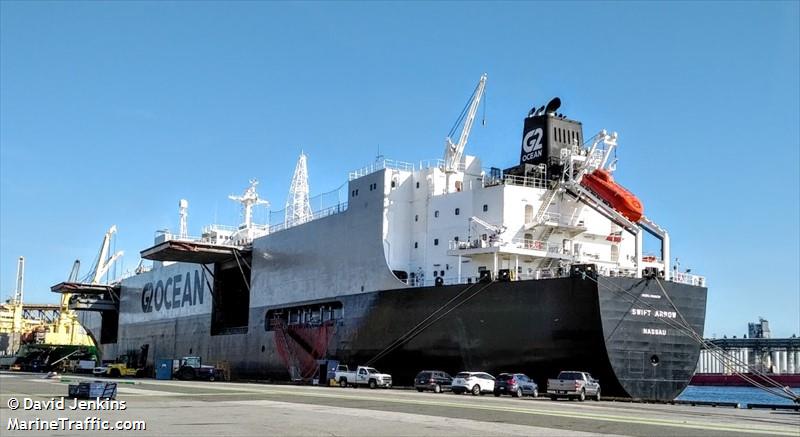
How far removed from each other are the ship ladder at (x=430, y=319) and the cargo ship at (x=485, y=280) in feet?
0.20

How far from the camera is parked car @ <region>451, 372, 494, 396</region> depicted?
→ 105 ft

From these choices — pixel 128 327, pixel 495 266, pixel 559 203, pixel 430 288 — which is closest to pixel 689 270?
pixel 559 203

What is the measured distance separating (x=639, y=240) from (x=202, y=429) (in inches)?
905

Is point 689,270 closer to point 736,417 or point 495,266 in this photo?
point 495,266

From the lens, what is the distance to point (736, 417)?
2266 cm

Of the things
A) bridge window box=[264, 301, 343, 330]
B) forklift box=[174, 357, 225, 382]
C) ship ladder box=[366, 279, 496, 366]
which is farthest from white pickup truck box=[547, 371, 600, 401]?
forklift box=[174, 357, 225, 382]

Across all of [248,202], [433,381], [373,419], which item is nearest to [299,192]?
[248,202]

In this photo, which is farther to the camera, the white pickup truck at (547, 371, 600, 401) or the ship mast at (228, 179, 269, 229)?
the ship mast at (228, 179, 269, 229)

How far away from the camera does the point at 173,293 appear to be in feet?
214

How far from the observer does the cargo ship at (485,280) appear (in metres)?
31.0

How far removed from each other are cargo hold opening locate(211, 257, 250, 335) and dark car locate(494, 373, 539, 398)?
28846 millimetres

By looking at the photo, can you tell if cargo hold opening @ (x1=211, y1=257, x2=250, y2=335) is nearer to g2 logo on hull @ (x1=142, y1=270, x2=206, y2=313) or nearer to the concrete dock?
g2 logo on hull @ (x1=142, y1=270, x2=206, y2=313)

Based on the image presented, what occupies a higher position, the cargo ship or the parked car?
the cargo ship

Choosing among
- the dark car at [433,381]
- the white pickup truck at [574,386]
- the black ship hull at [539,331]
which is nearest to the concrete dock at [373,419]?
the white pickup truck at [574,386]
